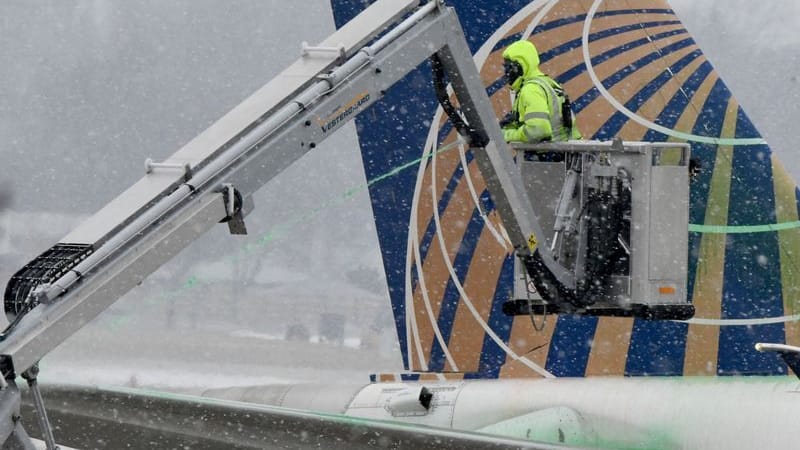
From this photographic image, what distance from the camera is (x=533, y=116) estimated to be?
21.6ft

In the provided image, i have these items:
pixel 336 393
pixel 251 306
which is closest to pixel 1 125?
pixel 251 306

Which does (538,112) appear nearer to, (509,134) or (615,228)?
(509,134)

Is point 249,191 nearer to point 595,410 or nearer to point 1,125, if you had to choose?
point 595,410

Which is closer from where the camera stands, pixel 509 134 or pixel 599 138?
pixel 509 134

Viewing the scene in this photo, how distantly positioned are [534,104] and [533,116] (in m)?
0.07

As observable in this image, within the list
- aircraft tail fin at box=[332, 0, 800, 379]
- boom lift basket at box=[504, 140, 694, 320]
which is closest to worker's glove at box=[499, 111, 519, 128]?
boom lift basket at box=[504, 140, 694, 320]

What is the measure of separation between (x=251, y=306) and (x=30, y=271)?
36.2m

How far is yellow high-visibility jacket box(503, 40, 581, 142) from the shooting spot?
659cm

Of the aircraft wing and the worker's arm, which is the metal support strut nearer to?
the aircraft wing

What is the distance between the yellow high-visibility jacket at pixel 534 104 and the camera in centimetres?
659

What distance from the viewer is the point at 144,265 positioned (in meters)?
4.24

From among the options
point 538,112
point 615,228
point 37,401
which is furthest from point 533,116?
point 37,401

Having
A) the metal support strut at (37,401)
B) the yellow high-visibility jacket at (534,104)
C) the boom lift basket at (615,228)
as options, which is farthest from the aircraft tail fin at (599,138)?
the metal support strut at (37,401)

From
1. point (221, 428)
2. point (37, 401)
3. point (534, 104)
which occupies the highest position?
point (534, 104)
